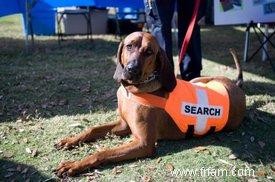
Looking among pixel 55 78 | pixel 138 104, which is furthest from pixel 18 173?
pixel 55 78

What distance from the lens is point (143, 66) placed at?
3635mm

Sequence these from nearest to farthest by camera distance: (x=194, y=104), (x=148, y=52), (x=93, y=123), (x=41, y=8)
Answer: (x=148, y=52)
(x=194, y=104)
(x=93, y=123)
(x=41, y=8)

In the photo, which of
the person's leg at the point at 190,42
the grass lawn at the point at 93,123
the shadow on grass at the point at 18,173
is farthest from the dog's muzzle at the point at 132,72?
the person's leg at the point at 190,42

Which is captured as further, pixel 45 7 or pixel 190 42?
pixel 45 7

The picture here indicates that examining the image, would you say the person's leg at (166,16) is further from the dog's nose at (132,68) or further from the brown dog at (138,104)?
the dog's nose at (132,68)

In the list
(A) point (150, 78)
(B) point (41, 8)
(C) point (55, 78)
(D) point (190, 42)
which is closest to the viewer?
(A) point (150, 78)

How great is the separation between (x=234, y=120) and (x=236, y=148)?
369 millimetres

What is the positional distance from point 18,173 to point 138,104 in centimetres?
113

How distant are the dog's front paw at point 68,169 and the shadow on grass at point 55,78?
1.53 m

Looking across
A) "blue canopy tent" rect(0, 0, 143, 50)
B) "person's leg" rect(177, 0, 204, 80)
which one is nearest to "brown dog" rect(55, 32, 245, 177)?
"person's leg" rect(177, 0, 204, 80)

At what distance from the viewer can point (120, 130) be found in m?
4.33

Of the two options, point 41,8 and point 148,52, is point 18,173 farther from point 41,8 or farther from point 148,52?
point 41,8

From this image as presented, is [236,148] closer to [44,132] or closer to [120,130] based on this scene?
[120,130]

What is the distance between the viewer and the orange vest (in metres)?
3.91
